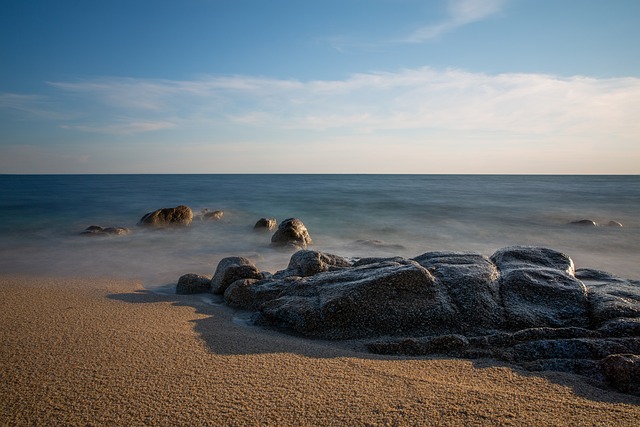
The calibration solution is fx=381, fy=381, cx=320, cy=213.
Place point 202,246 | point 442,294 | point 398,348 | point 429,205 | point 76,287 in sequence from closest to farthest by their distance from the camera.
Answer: point 398,348
point 442,294
point 76,287
point 202,246
point 429,205

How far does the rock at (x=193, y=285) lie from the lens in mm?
6109

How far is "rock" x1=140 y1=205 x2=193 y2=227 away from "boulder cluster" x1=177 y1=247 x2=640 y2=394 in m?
10.9

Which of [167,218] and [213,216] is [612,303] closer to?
[167,218]

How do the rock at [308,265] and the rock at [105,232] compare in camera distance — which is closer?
the rock at [308,265]

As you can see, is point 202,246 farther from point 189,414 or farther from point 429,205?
point 429,205

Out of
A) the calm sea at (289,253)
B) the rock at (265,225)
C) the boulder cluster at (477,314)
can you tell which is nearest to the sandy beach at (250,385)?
the boulder cluster at (477,314)

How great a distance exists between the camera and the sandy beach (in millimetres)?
2305

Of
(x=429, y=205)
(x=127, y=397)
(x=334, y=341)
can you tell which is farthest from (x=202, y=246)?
(x=429, y=205)

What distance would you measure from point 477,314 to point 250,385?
235 cm

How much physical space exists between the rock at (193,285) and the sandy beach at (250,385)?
2.19m

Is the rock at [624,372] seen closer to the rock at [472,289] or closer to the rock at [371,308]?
the rock at [472,289]

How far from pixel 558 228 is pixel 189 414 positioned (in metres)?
17.2

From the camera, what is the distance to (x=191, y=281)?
6.18m

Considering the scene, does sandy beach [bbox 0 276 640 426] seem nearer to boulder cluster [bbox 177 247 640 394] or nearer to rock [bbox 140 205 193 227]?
boulder cluster [bbox 177 247 640 394]
